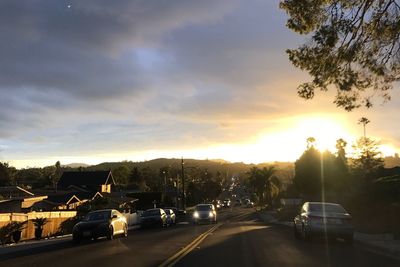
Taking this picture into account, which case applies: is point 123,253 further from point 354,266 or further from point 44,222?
point 44,222

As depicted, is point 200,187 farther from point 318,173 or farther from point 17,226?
point 17,226

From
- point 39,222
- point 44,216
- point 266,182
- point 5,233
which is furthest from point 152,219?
point 266,182

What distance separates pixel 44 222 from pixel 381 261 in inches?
854

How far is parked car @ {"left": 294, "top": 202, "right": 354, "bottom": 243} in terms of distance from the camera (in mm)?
21156

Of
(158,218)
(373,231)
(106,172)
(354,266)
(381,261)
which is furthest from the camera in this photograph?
(106,172)

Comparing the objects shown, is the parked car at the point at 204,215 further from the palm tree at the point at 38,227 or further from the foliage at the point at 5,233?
the foliage at the point at 5,233

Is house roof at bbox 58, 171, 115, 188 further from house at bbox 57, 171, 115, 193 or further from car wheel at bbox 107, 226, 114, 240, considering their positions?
car wheel at bbox 107, 226, 114, 240

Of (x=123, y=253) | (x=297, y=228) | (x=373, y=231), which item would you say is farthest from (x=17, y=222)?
(x=373, y=231)

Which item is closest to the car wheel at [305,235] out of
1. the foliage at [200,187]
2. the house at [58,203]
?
the house at [58,203]

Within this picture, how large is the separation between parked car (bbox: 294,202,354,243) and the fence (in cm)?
1419

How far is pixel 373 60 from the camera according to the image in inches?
730

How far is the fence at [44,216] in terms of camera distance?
27684mm

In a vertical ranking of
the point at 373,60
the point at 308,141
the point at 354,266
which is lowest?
A: the point at 354,266

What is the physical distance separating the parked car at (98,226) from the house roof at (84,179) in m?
69.2
